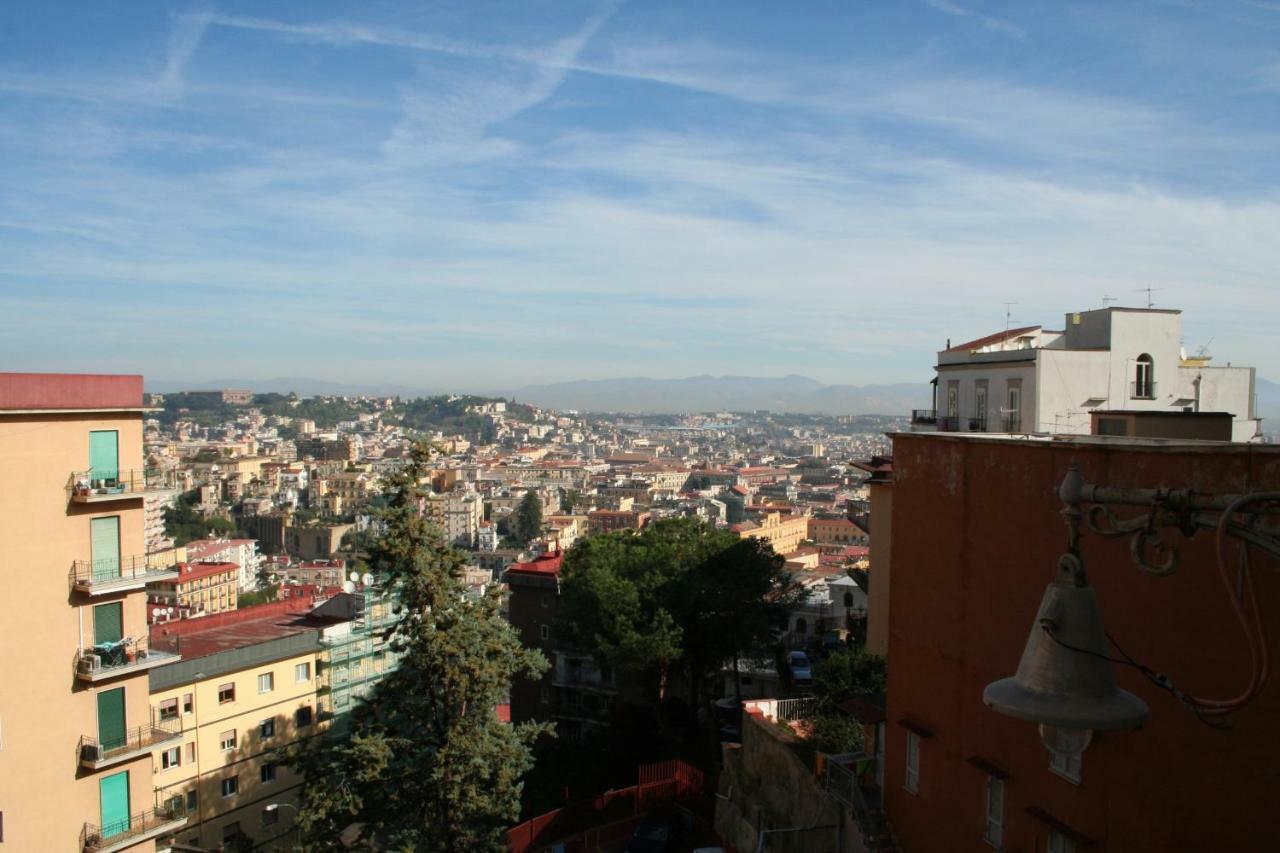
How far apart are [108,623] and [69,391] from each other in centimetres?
278

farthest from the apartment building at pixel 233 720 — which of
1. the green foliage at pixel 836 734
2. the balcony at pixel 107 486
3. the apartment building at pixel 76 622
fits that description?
the green foliage at pixel 836 734

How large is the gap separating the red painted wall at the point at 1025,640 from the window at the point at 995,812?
0.25 feet

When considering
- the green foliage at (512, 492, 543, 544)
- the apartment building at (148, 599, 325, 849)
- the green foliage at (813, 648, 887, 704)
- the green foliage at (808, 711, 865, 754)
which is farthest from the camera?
the green foliage at (512, 492, 543, 544)

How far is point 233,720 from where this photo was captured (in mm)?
17203

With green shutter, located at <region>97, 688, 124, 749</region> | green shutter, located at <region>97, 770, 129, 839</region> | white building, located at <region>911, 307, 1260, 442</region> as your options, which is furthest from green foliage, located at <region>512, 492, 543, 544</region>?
green shutter, located at <region>97, 688, 124, 749</region>

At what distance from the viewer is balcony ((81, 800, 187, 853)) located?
441 inches

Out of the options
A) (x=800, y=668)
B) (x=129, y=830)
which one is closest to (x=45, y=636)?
(x=129, y=830)

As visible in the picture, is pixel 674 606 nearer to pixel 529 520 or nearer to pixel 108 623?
pixel 108 623

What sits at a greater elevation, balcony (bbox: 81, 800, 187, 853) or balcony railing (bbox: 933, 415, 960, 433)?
balcony railing (bbox: 933, 415, 960, 433)

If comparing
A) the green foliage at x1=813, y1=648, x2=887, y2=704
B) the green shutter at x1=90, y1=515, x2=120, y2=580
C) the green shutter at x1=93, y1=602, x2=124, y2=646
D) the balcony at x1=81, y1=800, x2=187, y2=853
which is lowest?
the balcony at x1=81, y1=800, x2=187, y2=853

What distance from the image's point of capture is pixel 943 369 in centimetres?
1722

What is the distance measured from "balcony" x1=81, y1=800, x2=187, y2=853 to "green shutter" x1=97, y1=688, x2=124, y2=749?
0.94 metres

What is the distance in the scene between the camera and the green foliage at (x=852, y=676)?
12.5 metres

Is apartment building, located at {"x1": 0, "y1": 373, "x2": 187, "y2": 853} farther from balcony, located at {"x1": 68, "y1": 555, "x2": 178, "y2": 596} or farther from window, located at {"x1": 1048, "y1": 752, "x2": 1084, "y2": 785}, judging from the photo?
window, located at {"x1": 1048, "y1": 752, "x2": 1084, "y2": 785}
